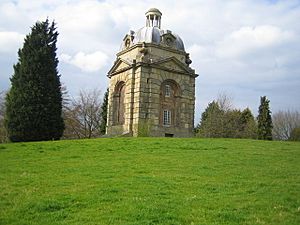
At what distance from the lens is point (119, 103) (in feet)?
129

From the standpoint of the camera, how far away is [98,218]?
8492 mm

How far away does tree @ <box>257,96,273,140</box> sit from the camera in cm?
5284

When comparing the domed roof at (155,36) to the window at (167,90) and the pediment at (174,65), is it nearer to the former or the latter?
the pediment at (174,65)

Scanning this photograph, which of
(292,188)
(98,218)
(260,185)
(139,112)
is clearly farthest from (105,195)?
(139,112)

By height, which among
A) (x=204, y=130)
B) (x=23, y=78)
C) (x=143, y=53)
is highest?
(x=143, y=53)

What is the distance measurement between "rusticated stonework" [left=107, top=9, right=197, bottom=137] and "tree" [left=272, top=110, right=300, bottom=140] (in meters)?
40.1

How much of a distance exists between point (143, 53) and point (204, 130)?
2214cm

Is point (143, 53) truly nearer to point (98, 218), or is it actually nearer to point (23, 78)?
point (23, 78)

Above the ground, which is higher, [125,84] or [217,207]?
[125,84]

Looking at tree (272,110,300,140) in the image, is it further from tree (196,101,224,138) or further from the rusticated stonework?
the rusticated stonework

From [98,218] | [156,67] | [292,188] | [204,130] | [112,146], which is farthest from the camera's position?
[204,130]

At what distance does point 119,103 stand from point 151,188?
28.3 m

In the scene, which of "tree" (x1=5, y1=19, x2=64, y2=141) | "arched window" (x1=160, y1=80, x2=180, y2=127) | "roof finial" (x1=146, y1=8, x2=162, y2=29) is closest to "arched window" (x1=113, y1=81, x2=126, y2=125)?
"arched window" (x1=160, y1=80, x2=180, y2=127)

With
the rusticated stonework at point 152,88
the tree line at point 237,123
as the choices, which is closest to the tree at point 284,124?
the tree line at point 237,123
